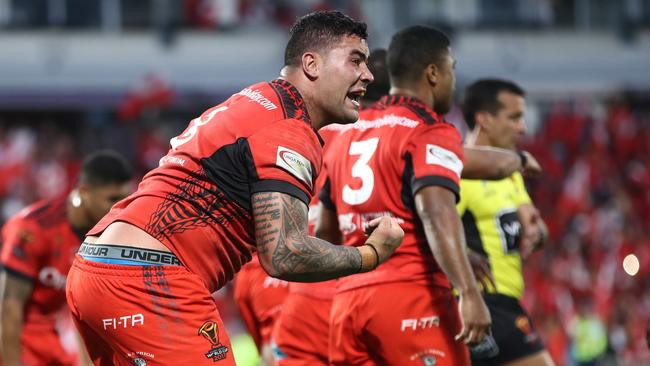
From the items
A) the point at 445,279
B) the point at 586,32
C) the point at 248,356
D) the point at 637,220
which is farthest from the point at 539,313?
the point at 445,279

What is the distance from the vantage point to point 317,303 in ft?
20.0

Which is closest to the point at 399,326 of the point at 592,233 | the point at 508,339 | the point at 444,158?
the point at 444,158

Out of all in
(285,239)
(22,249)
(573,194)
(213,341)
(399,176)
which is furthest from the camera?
(573,194)

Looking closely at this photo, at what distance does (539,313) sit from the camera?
16.6 m

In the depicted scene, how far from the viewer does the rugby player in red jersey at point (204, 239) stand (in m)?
4.20

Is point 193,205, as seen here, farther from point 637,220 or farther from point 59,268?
point 637,220

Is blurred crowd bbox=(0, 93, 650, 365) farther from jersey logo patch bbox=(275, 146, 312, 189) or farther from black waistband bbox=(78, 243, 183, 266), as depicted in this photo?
jersey logo patch bbox=(275, 146, 312, 189)

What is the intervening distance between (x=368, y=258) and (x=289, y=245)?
0.42 meters

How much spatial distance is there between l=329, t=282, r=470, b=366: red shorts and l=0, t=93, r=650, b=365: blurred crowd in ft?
30.6

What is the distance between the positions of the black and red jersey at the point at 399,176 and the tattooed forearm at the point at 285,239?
Result: 3.96 ft

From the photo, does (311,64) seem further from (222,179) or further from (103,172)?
(103,172)

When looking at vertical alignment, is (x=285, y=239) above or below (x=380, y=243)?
above

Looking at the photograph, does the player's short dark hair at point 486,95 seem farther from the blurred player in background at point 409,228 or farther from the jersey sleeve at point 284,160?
the jersey sleeve at point 284,160

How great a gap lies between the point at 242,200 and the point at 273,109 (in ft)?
1.32
